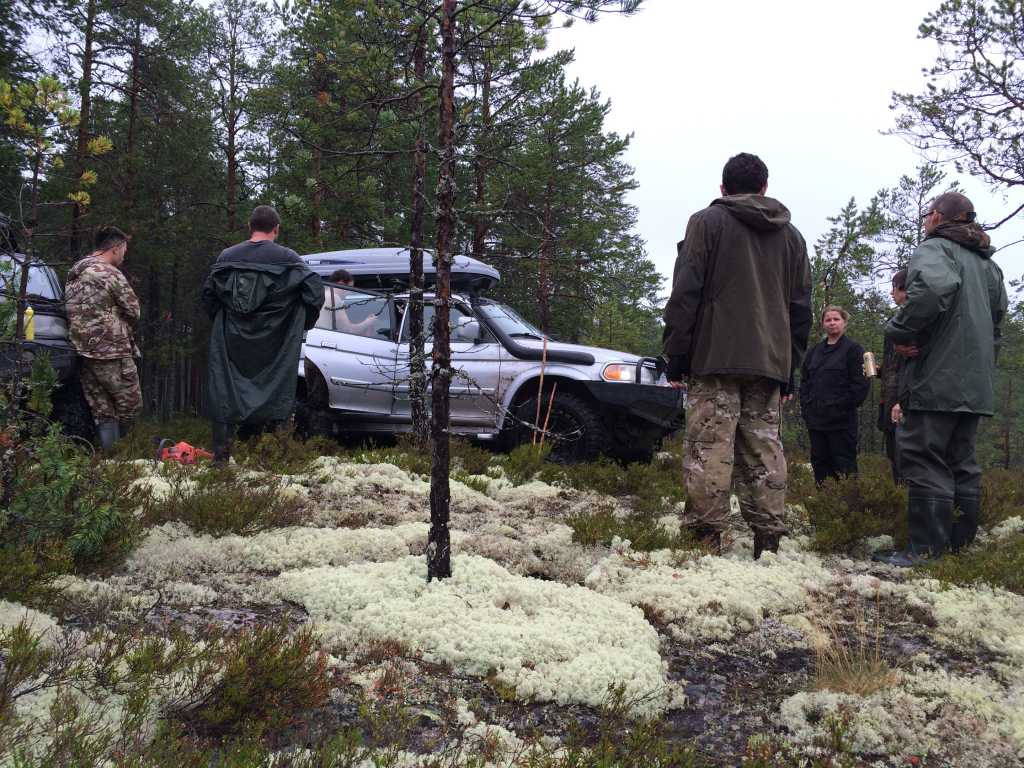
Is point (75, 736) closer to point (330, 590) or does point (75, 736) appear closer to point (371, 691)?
point (371, 691)

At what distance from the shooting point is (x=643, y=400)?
7.71 m

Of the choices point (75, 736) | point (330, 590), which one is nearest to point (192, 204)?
point (330, 590)

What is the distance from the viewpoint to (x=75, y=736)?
6.15ft

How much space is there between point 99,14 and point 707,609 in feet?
67.9

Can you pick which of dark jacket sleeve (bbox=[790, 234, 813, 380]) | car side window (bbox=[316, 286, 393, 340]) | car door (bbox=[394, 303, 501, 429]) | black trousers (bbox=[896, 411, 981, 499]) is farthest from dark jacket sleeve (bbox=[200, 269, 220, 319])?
black trousers (bbox=[896, 411, 981, 499])

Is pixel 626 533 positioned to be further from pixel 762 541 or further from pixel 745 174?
pixel 745 174

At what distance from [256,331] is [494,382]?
2.93 metres

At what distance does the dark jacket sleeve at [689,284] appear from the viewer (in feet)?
15.2

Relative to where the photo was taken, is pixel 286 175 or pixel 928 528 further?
pixel 286 175

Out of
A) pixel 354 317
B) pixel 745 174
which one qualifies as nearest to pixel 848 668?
pixel 745 174

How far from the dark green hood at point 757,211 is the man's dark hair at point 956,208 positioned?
1.14m

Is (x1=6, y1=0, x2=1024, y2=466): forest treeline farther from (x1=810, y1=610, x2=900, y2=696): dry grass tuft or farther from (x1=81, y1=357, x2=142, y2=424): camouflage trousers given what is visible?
(x1=810, y1=610, x2=900, y2=696): dry grass tuft

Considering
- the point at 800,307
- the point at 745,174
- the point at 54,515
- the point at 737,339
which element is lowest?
the point at 54,515

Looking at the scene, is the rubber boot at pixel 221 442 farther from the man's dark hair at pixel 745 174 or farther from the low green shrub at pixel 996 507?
the low green shrub at pixel 996 507
